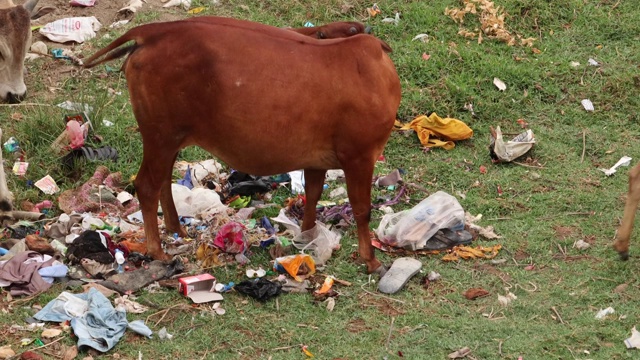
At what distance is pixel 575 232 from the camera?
19.8ft

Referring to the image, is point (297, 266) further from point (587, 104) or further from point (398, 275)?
point (587, 104)

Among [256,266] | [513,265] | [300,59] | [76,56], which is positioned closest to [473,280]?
[513,265]

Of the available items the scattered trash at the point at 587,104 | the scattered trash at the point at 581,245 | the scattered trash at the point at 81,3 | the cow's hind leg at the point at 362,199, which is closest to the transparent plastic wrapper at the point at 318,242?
the cow's hind leg at the point at 362,199

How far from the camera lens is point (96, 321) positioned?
4.77 metres

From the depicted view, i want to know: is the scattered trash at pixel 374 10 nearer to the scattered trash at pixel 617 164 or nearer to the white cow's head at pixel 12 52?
the scattered trash at pixel 617 164

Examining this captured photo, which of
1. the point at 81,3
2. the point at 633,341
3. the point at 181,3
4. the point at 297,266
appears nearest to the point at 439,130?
the point at 297,266

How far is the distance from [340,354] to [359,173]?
1123 millimetres

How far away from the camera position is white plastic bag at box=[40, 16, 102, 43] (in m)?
8.70

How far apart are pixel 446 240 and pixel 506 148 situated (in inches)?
59.4

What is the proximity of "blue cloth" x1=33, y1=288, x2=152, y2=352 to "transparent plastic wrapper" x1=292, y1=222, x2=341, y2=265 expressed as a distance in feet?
4.12

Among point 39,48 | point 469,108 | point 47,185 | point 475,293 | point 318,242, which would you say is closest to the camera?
point 475,293

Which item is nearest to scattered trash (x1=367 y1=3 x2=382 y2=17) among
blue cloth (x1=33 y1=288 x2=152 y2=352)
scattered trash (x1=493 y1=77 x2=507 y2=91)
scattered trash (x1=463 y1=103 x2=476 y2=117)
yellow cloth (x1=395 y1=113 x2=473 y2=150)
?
scattered trash (x1=493 y1=77 x2=507 y2=91)

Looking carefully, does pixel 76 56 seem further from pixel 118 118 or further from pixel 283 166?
pixel 283 166

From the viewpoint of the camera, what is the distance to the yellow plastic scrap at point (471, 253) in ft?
18.8
